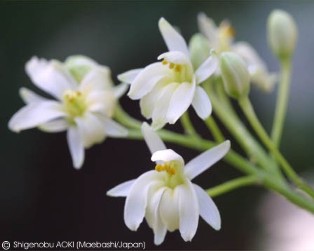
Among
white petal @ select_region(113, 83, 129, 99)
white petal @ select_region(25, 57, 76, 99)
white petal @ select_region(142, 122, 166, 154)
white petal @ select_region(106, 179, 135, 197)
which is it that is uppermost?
white petal @ select_region(25, 57, 76, 99)

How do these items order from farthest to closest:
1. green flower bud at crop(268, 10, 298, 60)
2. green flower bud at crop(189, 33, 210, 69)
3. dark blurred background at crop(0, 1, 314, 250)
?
dark blurred background at crop(0, 1, 314, 250) < green flower bud at crop(268, 10, 298, 60) < green flower bud at crop(189, 33, 210, 69)

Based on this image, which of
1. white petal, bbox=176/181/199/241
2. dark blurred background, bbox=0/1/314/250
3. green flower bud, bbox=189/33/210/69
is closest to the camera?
white petal, bbox=176/181/199/241

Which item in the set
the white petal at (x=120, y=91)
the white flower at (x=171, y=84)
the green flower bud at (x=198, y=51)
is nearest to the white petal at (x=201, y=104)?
the white flower at (x=171, y=84)

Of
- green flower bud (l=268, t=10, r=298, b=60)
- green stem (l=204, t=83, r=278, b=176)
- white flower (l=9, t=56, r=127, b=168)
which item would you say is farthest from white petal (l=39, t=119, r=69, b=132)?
green flower bud (l=268, t=10, r=298, b=60)

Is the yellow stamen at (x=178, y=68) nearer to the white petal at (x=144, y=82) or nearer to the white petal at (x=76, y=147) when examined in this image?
the white petal at (x=144, y=82)

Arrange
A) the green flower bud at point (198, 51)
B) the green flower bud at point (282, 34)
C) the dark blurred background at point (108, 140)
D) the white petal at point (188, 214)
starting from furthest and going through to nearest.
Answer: the dark blurred background at point (108, 140) → the green flower bud at point (282, 34) → the green flower bud at point (198, 51) → the white petal at point (188, 214)

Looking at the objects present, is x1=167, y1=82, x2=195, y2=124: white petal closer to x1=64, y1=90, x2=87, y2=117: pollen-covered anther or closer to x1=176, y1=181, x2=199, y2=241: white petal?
x1=176, y1=181, x2=199, y2=241: white petal

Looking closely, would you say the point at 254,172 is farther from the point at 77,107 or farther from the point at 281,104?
the point at 77,107

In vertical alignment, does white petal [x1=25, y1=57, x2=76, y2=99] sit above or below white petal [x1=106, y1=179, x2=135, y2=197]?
above

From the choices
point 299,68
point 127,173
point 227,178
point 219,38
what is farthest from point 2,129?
point 219,38
